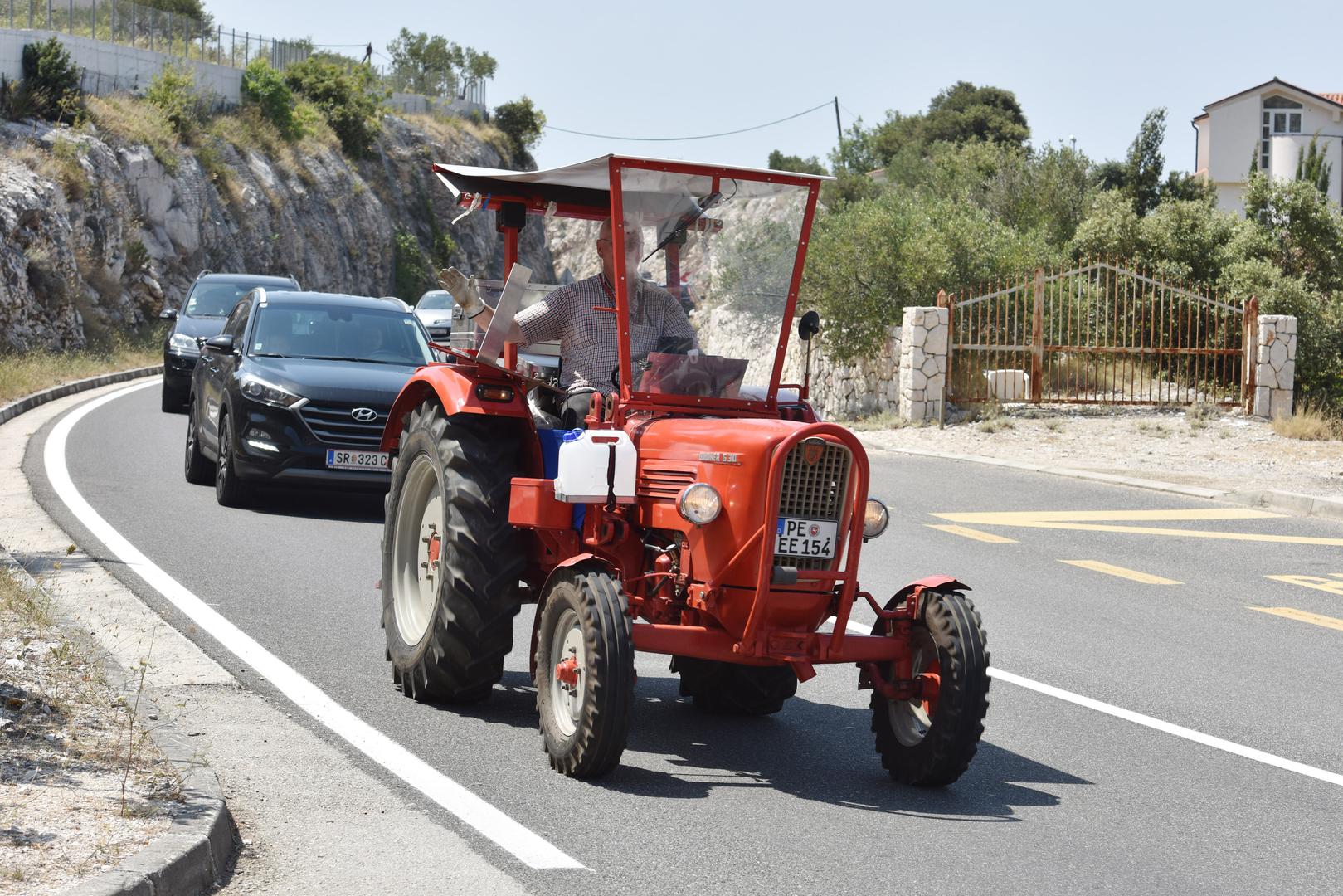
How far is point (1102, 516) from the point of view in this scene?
16344 millimetres

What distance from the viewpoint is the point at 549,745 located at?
20.5ft

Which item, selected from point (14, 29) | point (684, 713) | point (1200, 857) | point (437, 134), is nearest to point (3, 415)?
point (684, 713)

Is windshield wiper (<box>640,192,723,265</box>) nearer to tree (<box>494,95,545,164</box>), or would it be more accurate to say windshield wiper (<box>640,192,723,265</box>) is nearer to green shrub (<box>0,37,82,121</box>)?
green shrub (<box>0,37,82,121</box>)

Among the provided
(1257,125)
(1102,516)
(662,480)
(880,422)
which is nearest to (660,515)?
(662,480)

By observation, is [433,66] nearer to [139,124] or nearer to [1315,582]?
[139,124]

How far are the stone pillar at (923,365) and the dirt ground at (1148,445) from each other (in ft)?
1.36

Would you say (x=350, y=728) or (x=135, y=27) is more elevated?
(x=135, y=27)

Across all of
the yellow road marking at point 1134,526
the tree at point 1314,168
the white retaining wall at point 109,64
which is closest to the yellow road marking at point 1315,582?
the yellow road marking at point 1134,526

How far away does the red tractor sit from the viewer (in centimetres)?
603

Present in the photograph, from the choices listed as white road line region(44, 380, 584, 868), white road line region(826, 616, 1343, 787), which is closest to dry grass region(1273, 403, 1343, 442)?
white road line region(826, 616, 1343, 787)

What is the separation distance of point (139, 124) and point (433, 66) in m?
44.5

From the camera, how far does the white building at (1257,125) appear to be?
240ft

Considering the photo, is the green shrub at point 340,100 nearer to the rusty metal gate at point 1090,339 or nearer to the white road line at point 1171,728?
the rusty metal gate at point 1090,339

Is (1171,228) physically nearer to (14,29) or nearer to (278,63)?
(14,29)
